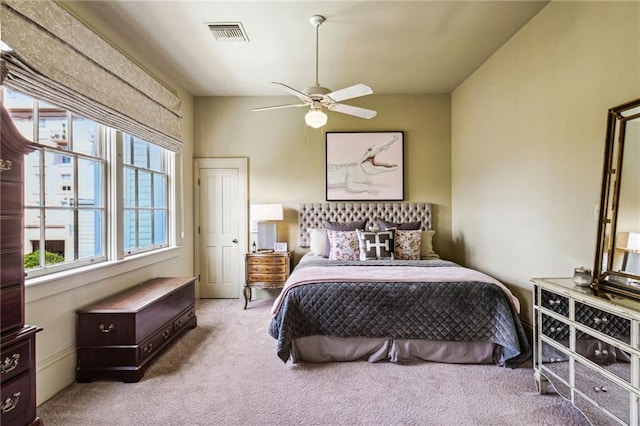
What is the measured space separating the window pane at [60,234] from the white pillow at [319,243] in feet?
8.75

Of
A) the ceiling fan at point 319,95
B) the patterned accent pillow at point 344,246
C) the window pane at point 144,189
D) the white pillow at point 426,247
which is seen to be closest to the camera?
the ceiling fan at point 319,95

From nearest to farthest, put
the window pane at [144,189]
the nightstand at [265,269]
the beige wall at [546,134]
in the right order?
the beige wall at [546,134] → the window pane at [144,189] → the nightstand at [265,269]

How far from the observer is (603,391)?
1697mm

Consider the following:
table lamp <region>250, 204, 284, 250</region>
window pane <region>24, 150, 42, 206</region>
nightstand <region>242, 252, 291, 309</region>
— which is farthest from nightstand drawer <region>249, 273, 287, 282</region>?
window pane <region>24, 150, 42, 206</region>

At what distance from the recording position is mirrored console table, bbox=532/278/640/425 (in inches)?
61.0

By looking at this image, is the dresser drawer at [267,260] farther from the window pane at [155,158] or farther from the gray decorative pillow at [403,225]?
the window pane at [155,158]

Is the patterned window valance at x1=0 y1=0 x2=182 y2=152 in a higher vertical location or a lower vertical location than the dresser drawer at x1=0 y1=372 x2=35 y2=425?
higher

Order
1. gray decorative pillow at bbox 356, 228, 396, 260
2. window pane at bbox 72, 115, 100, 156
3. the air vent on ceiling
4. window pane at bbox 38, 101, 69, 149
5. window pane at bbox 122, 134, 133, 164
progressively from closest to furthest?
window pane at bbox 38, 101, 69, 149 < window pane at bbox 72, 115, 100, 156 < the air vent on ceiling < window pane at bbox 122, 134, 133, 164 < gray decorative pillow at bbox 356, 228, 396, 260

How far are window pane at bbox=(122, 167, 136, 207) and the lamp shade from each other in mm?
1501

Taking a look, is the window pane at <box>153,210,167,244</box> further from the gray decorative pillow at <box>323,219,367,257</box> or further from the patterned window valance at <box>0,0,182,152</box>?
the gray decorative pillow at <box>323,219,367,257</box>

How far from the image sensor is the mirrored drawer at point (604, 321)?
1571 mm

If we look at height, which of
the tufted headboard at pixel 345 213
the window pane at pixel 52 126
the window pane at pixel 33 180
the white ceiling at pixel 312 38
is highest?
the white ceiling at pixel 312 38

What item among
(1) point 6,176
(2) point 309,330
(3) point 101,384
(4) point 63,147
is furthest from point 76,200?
(2) point 309,330

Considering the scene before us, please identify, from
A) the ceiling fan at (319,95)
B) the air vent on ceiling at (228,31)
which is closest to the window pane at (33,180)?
the air vent on ceiling at (228,31)
